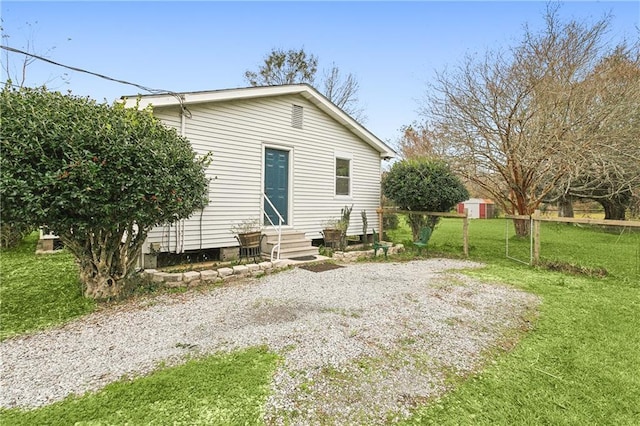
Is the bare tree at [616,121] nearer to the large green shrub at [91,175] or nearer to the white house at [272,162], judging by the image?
the white house at [272,162]

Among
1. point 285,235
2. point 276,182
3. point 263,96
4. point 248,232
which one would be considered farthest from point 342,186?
point 248,232

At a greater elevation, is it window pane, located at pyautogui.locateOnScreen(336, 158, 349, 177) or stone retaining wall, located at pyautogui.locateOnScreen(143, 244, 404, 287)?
window pane, located at pyautogui.locateOnScreen(336, 158, 349, 177)

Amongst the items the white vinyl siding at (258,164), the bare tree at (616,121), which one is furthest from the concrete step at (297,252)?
the bare tree at (616,121)

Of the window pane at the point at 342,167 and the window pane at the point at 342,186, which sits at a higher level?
the window pane at the point at 342,167

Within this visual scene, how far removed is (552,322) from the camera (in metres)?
3.83

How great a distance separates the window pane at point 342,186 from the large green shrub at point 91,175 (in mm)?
5145

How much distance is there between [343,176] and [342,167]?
10.4 inches

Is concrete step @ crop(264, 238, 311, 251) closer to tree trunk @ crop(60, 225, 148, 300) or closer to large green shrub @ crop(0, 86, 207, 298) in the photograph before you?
large green shrub @ crop(0, 86, 207, 298)

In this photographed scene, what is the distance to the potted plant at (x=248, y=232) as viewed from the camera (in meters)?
6.46

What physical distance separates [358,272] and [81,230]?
14.4 feet

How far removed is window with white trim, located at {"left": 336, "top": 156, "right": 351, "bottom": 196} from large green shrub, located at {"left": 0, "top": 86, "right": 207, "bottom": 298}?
5161 millimetres

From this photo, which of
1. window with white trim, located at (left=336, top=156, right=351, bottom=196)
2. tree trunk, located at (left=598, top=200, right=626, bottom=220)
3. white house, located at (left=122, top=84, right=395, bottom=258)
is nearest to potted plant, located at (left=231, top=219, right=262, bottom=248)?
white house, located at (left=122, top=84, right=395, bottom=258)

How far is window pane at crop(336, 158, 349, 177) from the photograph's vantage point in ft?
30.5

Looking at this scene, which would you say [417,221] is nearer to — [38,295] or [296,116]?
[296,116]
